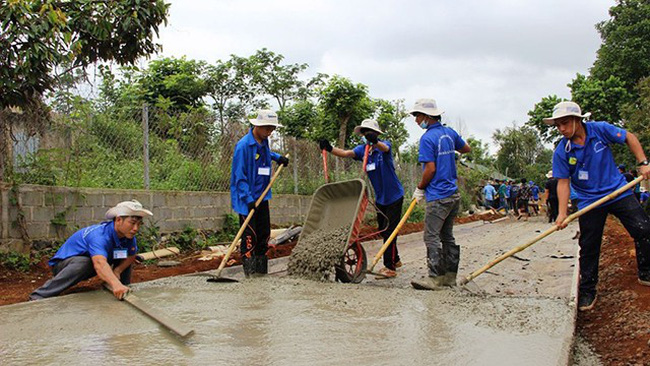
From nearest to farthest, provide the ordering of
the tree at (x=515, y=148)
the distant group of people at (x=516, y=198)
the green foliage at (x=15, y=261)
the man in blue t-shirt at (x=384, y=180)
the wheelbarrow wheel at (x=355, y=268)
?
the wheelbarrow wheel at (x=355, y=268) < the man in blue t-shirt at (x=384, y=180) < the green foliage at (x=15, y=261) < the distant group of people at (x=516, y=198) < the tree at (x=515, y=148)

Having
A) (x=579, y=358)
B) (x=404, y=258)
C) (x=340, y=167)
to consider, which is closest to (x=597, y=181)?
(x=579, y=358)

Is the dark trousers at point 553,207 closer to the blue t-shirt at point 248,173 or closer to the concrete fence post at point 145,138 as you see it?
the concrete fence post at point 145,138

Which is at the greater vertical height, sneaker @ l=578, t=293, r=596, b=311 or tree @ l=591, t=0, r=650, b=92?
tree @ l=591, t=0, r=650, b=92

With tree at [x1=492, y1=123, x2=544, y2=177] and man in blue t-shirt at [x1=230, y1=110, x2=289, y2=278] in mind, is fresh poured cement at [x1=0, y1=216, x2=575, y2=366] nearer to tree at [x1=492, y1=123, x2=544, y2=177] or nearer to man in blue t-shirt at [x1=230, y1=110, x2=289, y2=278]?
man in blue t-shirt at [x1=230, y1=110, x2=289, y2=278]

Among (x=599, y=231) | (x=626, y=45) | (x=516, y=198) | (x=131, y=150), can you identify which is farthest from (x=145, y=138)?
(x=626, y=45)

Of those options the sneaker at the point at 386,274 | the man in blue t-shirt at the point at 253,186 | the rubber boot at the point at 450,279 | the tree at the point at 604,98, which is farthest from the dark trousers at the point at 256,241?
the tree at the point at 604,98

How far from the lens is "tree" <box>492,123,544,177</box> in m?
56.4

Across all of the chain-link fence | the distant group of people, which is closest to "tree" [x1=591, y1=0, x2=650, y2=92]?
the distant group of people

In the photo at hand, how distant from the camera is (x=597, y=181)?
4.64 m

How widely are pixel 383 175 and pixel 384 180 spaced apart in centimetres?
6

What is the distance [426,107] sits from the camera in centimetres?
542

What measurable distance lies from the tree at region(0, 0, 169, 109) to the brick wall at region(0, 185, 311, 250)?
125 cm

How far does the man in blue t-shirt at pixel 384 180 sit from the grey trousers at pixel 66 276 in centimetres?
280

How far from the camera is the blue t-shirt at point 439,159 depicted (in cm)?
530
